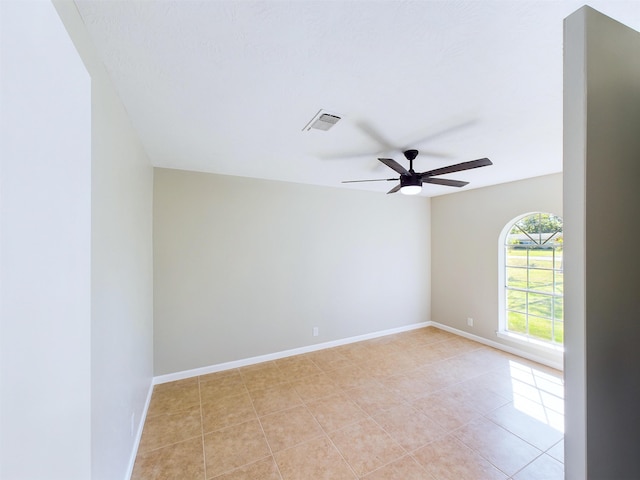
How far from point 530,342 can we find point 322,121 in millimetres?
4075

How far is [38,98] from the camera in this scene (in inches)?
25.8

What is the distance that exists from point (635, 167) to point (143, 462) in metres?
3.12

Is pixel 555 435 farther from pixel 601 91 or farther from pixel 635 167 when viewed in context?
pixel 601 91

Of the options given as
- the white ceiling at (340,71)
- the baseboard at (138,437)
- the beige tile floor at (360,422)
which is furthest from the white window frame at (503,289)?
the baseboard at (138,437)

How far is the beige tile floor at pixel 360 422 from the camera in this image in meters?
1.85

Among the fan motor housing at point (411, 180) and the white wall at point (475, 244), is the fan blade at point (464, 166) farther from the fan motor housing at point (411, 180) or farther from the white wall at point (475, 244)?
the white wall at point (475, 244)

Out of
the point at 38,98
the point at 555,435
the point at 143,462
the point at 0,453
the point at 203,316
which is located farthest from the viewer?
the point at 203,316

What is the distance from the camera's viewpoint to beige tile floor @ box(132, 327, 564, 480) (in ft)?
6.07

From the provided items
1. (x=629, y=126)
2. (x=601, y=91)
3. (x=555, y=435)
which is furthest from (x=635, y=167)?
(x=555, y=435)

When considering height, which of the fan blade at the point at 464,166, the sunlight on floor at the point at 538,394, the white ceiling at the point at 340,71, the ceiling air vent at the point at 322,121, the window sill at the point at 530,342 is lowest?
the sunlight on floor at the point at 538,394

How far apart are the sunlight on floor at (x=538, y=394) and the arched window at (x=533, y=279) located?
0.62 metres

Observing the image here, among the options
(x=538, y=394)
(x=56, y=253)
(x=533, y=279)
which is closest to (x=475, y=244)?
(x=533, y=279)

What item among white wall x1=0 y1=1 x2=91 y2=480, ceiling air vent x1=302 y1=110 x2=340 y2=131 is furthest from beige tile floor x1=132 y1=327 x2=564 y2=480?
ceiling air vent x1=302 y1=110 x2=340 y2=131

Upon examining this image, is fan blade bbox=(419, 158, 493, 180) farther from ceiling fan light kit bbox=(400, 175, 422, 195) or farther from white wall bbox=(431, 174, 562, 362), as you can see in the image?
white wall bbox=(431, 174, 562, 362)
